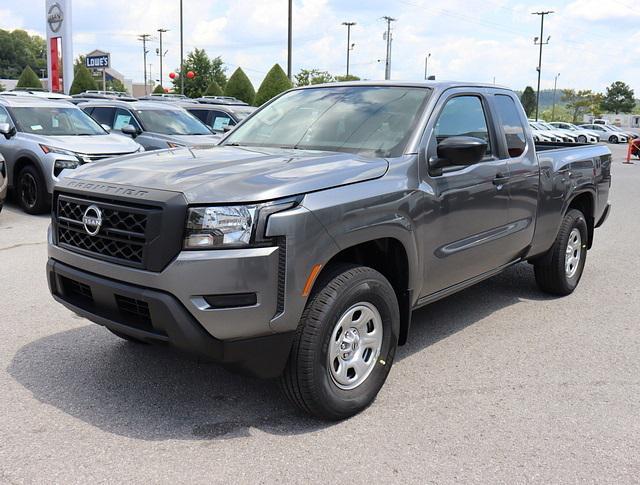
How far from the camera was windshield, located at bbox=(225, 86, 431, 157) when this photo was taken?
14.0 feet

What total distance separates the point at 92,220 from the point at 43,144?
757 cm

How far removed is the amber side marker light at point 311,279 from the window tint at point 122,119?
10.6 m

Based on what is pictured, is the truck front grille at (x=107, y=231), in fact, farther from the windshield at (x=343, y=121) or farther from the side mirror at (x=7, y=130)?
the side mirror at (x=7, y=130)

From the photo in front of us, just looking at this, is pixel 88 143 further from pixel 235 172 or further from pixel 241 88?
pixel 241 88

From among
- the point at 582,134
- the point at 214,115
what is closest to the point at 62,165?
the point at 214,115

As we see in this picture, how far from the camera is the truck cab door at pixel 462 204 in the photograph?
4.20 m

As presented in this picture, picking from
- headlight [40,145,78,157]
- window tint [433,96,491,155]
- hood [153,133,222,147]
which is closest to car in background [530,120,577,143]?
hood [153,133,222,147]

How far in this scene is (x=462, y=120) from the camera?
4766 millimetres

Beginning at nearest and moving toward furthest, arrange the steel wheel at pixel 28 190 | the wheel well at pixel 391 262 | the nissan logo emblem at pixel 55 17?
the wheel well at pixel 391 262 < the steel wheel at pixel 28 190 < the nissan logo emblem at pixel 55 17

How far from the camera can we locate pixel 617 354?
482 centimetres

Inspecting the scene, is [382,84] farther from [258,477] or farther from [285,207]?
[258,477]

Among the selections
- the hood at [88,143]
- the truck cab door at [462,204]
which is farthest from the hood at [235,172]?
the hood at [88,143]

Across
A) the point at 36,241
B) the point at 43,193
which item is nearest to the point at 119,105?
the point at 43,193

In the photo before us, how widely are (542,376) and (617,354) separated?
816 mm
